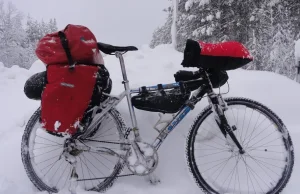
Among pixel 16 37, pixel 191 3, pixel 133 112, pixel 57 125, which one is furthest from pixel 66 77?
pixel 16 37

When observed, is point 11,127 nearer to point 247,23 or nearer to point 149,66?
point 149,66

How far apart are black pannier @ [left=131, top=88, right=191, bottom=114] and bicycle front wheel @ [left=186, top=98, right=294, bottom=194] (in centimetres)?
25

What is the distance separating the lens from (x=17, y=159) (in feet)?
10.9

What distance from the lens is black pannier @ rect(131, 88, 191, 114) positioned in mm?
2887

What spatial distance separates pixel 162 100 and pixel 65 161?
1406 mm

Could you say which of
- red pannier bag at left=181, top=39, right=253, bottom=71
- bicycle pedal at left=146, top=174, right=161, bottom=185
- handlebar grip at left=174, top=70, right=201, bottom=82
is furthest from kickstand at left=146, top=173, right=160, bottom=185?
red pannier bag at left=181, top=39, right=253, bottom=71

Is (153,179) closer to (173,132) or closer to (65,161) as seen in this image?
(173,132)

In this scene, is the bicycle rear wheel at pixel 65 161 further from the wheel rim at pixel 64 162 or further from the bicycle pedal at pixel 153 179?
the bicycle pedal at pixel 153 179

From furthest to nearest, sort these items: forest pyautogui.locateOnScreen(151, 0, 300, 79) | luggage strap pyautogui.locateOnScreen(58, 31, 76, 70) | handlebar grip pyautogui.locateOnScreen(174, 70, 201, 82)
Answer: forest pyautogui.locateOnScreen(151, 0, 300, 79) < handlebar grip pyautogui.locateOnScreen(174, 70, 201, 82) < luggage strap pyautogui.locateOnScreen(58, 31, 76, 70)

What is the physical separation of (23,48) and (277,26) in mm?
35929

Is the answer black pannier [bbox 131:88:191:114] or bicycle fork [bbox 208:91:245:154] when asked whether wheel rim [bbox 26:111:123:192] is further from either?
bicycle fork [bbox 208:91:245:154]

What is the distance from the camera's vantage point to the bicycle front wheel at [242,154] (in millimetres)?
2820

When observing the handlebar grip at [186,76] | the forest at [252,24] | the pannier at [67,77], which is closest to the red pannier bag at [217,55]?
the handlebar grip at [186,76]

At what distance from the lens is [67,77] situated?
2621 mm
